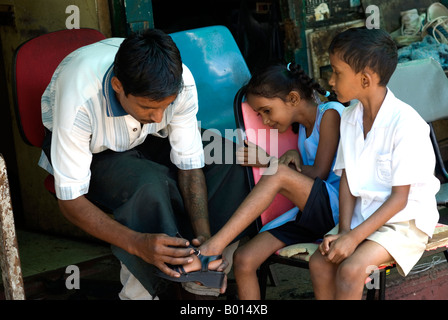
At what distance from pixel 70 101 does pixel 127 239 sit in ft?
1.83

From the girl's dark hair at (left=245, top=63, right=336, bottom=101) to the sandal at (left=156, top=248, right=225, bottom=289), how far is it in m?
0.82

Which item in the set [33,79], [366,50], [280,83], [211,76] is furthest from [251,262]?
[33,79]

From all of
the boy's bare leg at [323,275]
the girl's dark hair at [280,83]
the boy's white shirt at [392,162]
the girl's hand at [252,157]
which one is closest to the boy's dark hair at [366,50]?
the boy's white shirt at [392,162]

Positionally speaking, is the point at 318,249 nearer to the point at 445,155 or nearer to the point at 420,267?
the point at 420,267

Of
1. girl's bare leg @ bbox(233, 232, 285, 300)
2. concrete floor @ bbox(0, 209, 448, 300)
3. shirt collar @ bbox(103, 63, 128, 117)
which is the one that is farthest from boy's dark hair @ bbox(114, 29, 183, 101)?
concrete floor @ bbox(0, 209, 448, 300)

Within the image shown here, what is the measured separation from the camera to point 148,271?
244 cm

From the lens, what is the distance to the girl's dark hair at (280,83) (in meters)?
2.80

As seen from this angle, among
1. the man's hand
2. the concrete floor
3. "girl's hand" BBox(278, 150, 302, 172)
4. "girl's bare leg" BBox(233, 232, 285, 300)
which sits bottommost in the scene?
the concrete floor

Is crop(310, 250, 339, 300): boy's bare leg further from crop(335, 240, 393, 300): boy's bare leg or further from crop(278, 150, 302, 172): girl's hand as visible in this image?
crop(278, 150, 302, 172): girl's hand

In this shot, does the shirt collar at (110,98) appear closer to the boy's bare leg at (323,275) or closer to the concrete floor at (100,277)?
the boy's bare leg at (323,275)

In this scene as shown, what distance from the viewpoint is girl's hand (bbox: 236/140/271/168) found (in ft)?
8.93

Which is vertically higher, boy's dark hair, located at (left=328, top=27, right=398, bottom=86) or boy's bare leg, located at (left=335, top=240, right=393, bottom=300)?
boy's dark hair, located at (left=328, top=27, right=398, bottom=86)

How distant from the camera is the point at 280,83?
9.27 feet

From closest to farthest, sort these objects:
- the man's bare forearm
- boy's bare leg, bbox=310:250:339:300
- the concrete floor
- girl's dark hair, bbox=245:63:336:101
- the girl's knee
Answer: the girl's knee
boy's bare leg, bbox=310:250:339:300
the man's bare forearm
girl's dark hair, bbox=245:63:336:101
the concrete floor
